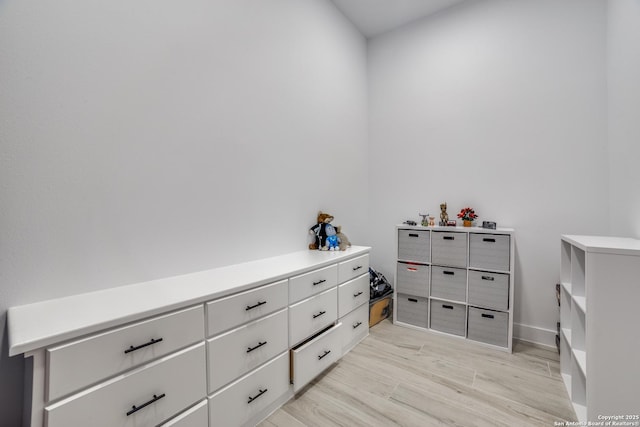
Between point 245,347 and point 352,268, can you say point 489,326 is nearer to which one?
point 352,268

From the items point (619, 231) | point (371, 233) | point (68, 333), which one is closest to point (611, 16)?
point (619, 231)

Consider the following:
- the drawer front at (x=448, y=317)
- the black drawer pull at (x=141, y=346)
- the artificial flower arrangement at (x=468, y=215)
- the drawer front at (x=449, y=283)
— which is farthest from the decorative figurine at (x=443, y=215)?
the black drawer pull at (x=141, y=346)

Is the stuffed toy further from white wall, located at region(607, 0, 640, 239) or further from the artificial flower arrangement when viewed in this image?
white wall, located at region(607, 0, 640, 239)

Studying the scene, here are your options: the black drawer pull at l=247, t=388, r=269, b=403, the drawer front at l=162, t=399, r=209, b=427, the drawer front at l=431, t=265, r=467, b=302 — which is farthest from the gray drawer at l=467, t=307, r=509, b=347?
the drawer front at l=162, t=399, r=209, b=427

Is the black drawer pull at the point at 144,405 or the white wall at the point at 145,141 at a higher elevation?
the white wall at the point at 145,141

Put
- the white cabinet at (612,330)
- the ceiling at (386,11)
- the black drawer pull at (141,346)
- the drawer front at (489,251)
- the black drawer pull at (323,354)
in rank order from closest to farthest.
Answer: the black drawer pull at (141,346) → the white cabinet at (612,330) → the black drawer pull at (323,354) → the drawer front at (489,251) → the ceiling at (386,11)

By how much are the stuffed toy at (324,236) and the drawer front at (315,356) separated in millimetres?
646

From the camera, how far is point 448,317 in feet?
8.30

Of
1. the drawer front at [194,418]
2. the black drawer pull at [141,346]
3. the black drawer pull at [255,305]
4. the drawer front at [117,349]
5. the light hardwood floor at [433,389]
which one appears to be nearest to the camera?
the drawer front at [117,349]

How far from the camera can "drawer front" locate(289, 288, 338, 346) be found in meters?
1.73

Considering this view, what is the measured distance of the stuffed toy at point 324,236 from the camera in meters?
2.44

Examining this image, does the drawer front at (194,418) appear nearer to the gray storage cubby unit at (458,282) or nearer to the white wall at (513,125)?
the gray storage cubby unit at (458,282)

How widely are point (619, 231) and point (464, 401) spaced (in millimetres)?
1588

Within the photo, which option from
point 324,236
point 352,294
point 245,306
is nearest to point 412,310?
point 352,294
